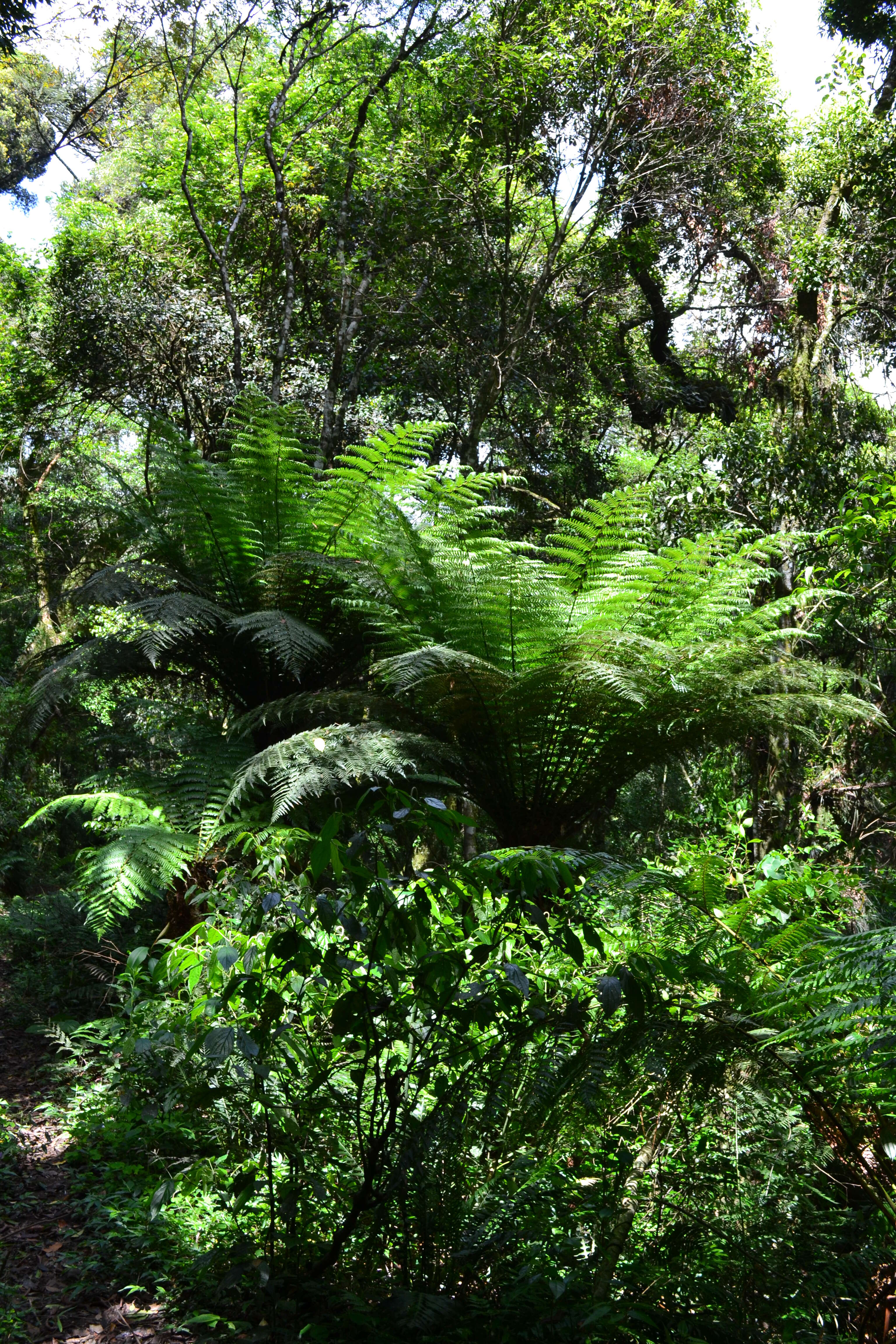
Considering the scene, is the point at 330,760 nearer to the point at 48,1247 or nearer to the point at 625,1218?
the point at 48,1247

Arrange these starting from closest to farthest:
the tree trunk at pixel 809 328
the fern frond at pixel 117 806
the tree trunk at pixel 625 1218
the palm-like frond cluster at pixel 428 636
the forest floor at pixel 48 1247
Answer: the tree trunk at pixel 625 1218, the forest floor at pixel 48 1247, the palm-like frond cluster at pixel 428 636, the fern frond at pixel 117 806, the tree trunk at pixel 809 328

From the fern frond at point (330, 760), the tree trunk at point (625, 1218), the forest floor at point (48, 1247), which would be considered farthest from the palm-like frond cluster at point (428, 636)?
the tree trunk at point (625, 1218)

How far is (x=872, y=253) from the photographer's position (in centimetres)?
542

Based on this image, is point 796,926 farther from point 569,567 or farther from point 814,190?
point 814,190

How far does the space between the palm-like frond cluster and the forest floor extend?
1.92ft

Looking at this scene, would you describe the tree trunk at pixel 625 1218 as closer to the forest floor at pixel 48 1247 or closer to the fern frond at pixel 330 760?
the forest floor at pixel 48 1247

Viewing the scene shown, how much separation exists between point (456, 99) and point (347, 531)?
3845mm

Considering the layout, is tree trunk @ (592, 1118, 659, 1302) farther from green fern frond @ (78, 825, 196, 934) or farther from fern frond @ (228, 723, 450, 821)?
green fern frond @ (78, 825, 196, 934)

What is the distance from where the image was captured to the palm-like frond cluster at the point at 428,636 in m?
2.88

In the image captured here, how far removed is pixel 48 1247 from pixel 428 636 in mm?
1965

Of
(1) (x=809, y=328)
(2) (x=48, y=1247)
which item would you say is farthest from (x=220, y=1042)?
(1) (x=809, y=328)

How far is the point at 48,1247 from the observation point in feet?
6.57

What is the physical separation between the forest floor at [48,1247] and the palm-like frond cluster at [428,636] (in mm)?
584

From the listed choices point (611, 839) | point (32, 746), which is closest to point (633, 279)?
point (611, 839)
